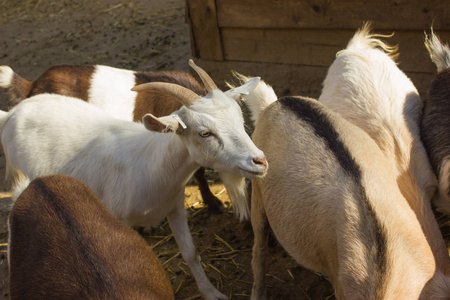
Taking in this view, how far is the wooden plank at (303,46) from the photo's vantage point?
4.84m

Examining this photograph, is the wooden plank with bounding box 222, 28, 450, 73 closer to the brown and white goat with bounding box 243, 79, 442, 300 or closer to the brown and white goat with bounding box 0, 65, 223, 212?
the brown and white goat with bounding box 0, 65, 223, 212

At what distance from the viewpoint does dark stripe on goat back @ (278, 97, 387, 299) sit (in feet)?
7.36

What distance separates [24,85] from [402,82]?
343 cm

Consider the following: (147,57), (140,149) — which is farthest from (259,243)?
(147,57)

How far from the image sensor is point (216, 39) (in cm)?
580

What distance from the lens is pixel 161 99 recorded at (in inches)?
174

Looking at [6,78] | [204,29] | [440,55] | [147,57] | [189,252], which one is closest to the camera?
[189,252]

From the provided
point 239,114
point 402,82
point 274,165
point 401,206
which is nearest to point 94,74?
point 239,114

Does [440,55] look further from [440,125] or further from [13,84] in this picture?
[13,84]

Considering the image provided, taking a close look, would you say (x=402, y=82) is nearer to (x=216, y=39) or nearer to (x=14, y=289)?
(x=216, y=39)

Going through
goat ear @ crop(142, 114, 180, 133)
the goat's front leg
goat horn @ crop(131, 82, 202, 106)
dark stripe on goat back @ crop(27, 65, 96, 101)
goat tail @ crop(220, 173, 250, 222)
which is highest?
goat horn @ crop(131, 82, 202, 106)

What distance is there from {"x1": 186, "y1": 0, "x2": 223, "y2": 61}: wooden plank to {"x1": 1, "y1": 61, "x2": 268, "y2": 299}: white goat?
2365mm

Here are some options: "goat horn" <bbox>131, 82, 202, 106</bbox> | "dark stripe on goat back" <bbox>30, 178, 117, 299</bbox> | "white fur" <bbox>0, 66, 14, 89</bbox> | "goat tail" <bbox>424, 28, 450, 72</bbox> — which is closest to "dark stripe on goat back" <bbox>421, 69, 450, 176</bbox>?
"goat tail" <bbox>424, 28, 450, 72</bbox>

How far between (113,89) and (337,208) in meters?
2.70
